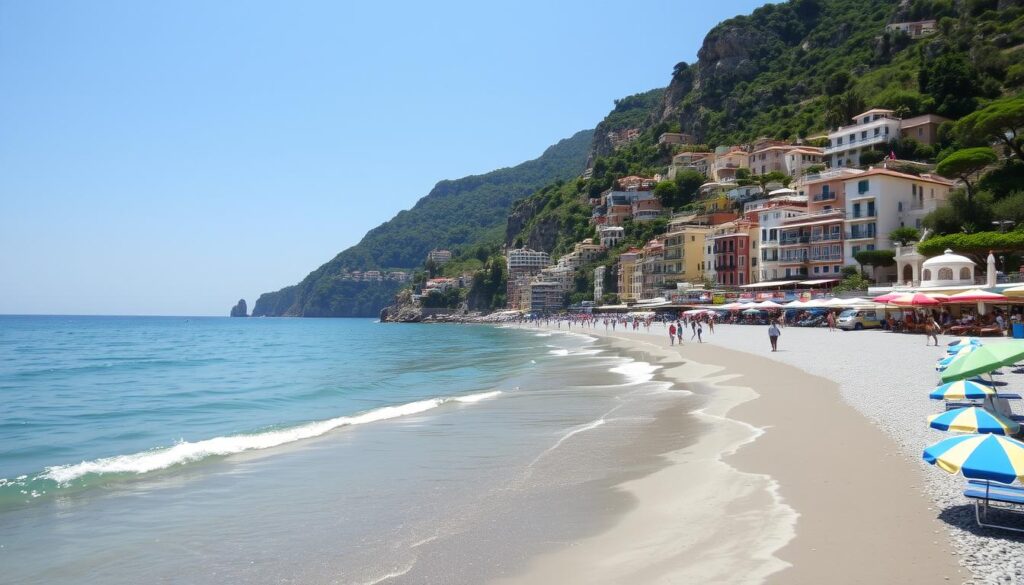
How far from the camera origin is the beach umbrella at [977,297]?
25.5 meters

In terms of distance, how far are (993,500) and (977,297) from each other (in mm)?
24844

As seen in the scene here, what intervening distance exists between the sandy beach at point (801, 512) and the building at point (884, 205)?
39.8 m

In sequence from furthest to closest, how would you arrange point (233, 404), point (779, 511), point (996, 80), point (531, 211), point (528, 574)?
1. point (531, 211)
2. point (996, 80)
3. point (233, 404)
4. point (779, 511)
5. point (528, 574)

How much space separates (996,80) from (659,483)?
72.3 metres

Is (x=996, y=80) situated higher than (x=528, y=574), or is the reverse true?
(x=996, y=80)

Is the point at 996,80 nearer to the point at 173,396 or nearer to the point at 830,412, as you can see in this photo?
the point at 830,412

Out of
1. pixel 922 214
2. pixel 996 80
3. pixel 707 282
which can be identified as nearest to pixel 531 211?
pixel 707 282

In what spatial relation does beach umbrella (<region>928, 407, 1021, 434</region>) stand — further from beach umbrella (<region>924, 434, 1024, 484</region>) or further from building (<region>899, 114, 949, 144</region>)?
building (<region>899, 114, 949, 144</region>)

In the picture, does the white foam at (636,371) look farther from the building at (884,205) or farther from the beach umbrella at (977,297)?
the building at (884,205)

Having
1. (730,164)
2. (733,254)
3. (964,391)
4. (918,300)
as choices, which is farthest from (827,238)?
(964,391)

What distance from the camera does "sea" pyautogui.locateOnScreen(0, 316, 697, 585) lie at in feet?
19.9

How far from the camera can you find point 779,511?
6.52m

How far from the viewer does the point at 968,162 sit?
43.8m

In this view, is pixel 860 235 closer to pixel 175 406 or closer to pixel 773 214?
pixel 773 214
